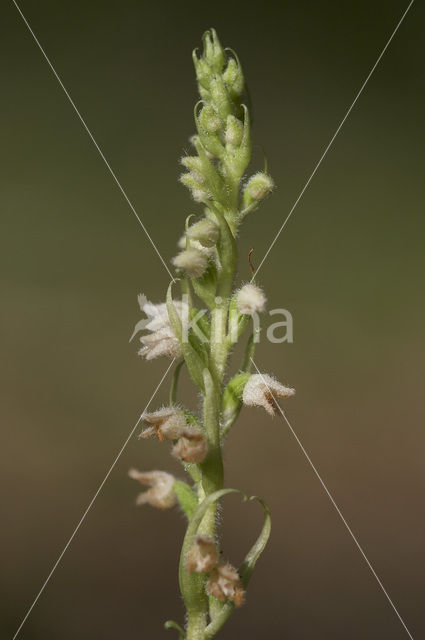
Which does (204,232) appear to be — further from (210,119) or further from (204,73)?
(204,73)

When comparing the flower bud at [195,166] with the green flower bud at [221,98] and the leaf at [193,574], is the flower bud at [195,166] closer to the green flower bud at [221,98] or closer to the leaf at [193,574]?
the green flower bud at [221,98]

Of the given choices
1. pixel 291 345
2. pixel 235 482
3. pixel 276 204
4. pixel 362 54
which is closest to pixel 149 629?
pixel 235 482

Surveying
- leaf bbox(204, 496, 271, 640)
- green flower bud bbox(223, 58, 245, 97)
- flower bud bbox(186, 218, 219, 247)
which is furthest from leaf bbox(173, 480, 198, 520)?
→ green flower bud bbox(223, 58, 245, 97)

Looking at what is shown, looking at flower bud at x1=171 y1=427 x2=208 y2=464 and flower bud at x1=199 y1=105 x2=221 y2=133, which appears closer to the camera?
flower bud at x1=171 y1=427 x2=208 y2=464

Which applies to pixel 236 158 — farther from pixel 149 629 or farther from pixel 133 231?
pixel 133 231

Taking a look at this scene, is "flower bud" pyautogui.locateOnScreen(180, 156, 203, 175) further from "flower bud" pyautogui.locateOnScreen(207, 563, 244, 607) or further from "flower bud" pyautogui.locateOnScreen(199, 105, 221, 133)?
"flower bud" pyautogui.locateOnScreen(207, 563, 244, 607)

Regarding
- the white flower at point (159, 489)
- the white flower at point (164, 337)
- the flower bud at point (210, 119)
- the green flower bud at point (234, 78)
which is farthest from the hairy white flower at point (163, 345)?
the green flower bud at point (234, 78)
